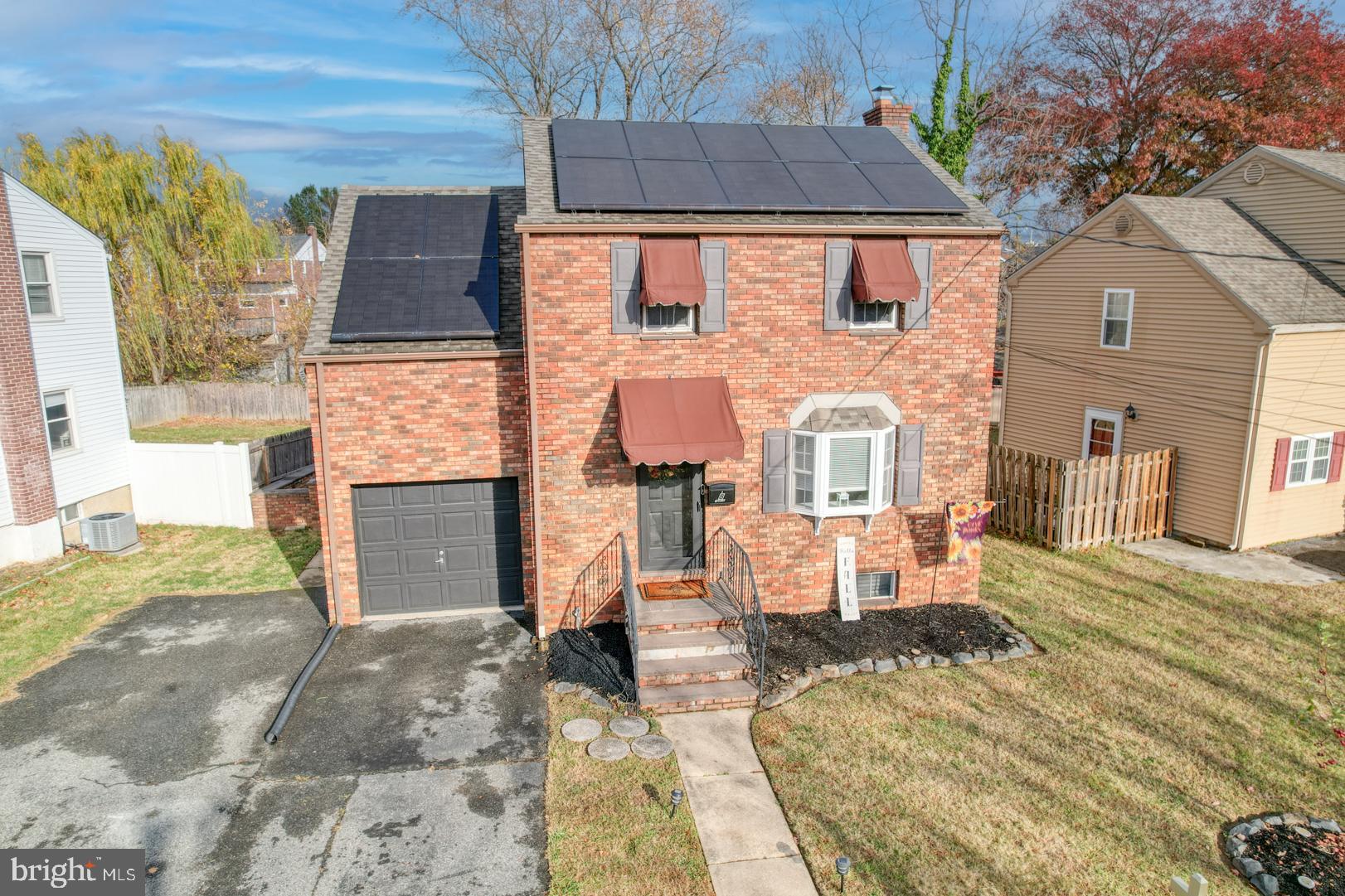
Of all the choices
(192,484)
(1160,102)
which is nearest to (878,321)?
(192,484)

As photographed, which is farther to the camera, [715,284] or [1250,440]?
[1250,440]

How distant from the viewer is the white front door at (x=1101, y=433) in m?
18.8

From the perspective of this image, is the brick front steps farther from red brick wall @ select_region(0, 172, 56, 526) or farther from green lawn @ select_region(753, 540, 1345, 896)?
red brick wall @ select_region(0, 172, 56, 526)

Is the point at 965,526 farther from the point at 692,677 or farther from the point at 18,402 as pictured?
the point at 18,402

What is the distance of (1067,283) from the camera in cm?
2009

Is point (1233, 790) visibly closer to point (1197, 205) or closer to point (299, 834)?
point (299, 834)

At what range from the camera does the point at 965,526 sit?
12.5 metres

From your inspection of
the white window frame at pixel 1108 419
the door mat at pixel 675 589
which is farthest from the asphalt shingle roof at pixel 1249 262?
the door mat at pixel 675 589

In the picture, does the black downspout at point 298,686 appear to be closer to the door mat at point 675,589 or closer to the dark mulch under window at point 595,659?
the dark mulch under window at point 595,659

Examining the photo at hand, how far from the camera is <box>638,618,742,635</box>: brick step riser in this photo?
36.7ft

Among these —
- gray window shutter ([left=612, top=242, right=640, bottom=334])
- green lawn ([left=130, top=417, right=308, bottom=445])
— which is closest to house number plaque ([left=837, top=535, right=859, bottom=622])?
gray window shutter ([left=612, top=242, right=640, bottom=334])

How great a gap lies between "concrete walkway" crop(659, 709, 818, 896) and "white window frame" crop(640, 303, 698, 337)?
5.35 metres

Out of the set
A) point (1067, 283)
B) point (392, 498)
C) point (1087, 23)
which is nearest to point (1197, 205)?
point (1067, 283)

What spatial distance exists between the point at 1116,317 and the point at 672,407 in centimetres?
1311
